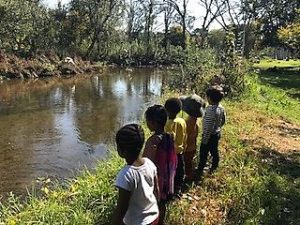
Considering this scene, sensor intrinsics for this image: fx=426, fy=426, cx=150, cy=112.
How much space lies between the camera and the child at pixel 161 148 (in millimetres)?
4098

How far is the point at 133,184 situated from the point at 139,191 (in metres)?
0.08

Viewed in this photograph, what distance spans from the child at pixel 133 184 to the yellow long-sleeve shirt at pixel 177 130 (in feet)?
5.89

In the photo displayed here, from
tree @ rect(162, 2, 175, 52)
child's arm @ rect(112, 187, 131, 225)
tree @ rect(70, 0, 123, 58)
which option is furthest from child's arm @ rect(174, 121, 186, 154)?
tree @ rect(162, 2, 175, 52)

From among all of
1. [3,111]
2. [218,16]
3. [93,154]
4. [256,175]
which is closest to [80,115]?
[3,111]

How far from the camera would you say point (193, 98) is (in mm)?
5809

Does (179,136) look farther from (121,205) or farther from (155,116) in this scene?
(121,205)

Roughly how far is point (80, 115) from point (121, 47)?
109 ft

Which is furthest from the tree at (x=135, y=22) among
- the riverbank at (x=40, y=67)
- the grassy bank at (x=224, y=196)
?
the grassy bank at (x=224, y=196)

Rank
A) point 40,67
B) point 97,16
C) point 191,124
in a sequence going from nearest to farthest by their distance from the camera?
point 191,124 < point 40,67 < point 97,16

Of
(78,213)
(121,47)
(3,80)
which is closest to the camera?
(78,213)

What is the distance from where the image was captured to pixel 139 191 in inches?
122

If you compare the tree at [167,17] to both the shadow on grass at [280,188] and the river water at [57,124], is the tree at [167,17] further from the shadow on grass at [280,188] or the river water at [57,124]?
the shadow on grass at [280,188]

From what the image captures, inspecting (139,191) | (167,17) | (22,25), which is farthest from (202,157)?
(167,17)

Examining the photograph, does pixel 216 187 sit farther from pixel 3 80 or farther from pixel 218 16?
pixel 218 16
